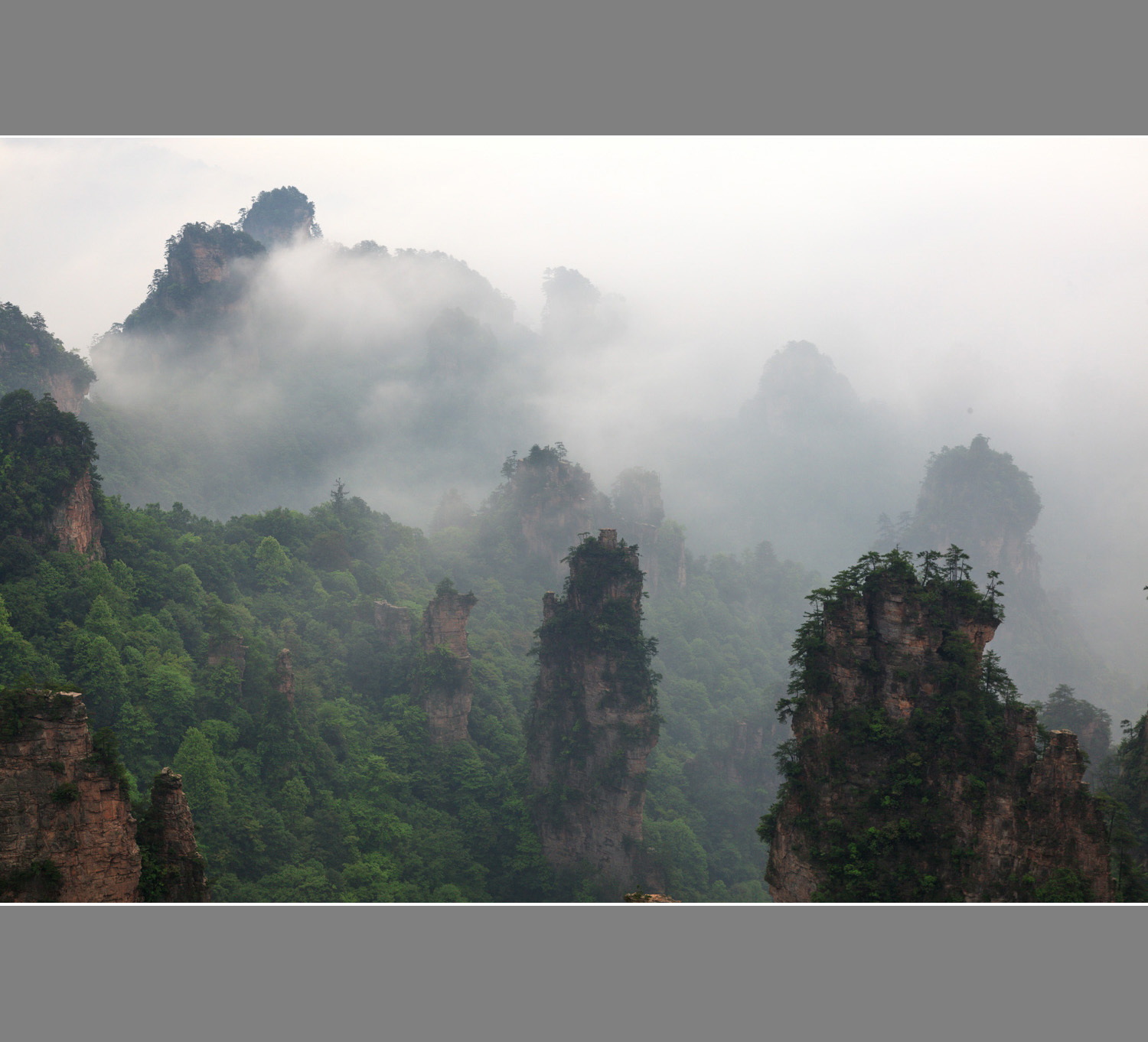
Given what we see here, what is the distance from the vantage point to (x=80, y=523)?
34.9 meters

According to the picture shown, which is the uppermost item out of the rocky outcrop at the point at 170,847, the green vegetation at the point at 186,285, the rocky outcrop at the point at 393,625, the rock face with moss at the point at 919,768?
the green vegetation at the point at 186,285

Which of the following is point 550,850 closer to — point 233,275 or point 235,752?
point 235,752

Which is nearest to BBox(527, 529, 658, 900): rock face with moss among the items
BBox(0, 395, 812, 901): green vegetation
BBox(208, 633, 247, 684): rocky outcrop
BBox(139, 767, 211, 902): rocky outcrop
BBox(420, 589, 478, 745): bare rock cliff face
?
BBox(0, 395, 812, 901): green vegetation

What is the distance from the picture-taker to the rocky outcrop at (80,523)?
33531 millimetres

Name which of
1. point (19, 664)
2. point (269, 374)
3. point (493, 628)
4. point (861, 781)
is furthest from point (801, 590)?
point (19, 664)

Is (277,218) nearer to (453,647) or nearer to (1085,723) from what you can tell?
(453,647)

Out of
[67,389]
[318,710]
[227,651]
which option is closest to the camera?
[227,651]

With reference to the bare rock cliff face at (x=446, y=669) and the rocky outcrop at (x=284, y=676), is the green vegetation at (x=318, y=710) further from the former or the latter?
the bare rock cliff face at (x=446, y=669)

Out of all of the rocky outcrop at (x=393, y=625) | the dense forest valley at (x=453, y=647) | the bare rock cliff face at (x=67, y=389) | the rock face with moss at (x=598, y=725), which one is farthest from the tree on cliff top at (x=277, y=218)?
the rock face with moss at (x=598, y=725)

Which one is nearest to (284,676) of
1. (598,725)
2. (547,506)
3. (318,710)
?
(318,710)

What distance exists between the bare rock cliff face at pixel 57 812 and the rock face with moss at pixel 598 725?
24414 mm

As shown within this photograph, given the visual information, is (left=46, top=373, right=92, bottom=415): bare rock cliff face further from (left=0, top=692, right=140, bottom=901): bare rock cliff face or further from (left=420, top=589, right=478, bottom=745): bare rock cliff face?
(left=0, top=692, right=140, bottom=901): bare rock cliff face

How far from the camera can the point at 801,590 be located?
8994 centimetres

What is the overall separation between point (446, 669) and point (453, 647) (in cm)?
173
